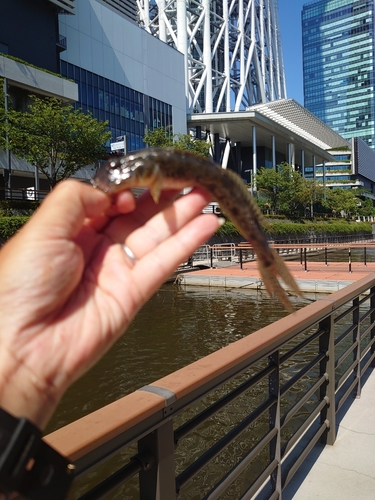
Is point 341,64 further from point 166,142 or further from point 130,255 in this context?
point 130,255

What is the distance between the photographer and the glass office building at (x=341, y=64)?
151 m

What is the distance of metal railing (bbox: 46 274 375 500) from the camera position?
4.99 ft

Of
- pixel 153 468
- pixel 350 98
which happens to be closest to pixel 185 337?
pixel 153 468

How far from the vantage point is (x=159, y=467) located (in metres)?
1.76

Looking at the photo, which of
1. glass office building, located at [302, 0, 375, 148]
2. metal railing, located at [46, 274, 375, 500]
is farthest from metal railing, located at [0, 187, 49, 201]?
glass office building, located at [302, 0, 375, 148]

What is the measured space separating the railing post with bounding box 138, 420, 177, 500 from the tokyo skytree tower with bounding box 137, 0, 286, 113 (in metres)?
63.7

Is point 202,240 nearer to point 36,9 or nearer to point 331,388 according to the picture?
point 331,388

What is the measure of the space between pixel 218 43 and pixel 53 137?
170 ft

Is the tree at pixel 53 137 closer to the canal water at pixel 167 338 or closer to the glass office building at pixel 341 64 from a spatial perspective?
the canal water at pixel 167 338

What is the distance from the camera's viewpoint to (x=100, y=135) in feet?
94.3

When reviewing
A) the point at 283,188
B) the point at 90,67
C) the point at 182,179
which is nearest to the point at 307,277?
the point at 182,179

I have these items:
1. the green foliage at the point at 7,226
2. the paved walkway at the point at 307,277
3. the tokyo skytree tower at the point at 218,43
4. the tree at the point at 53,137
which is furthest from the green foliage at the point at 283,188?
the green foliage at the point at 7,226

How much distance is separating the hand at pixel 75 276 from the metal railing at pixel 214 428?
340mm

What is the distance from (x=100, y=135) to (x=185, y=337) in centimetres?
2253
